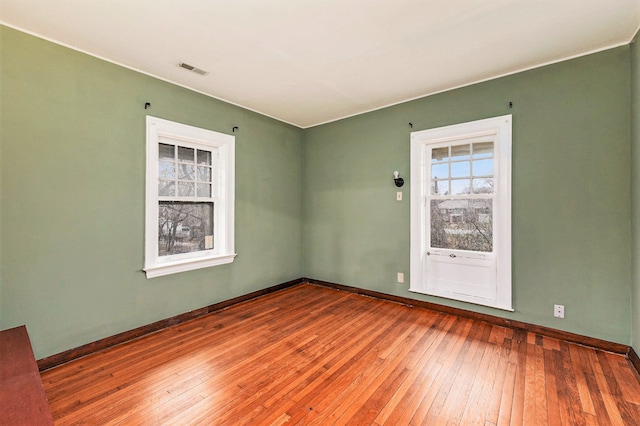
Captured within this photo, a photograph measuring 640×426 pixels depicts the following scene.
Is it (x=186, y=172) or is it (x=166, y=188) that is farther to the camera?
(x=186, y=172)

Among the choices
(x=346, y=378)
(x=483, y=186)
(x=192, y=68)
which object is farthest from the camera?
(x=483, y=186)

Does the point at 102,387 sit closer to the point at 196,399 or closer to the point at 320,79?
the point at 196,399

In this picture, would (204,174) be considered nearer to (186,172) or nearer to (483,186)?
(186,172)

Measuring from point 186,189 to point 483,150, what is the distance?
136 inches

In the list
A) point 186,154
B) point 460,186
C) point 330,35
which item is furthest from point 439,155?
point 186,154

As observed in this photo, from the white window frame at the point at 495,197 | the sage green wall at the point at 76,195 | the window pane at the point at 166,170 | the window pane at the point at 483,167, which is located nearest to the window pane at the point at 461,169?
the window pane at the point at 483,167

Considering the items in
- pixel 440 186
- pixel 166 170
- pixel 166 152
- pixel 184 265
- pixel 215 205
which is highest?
pixel 166 152

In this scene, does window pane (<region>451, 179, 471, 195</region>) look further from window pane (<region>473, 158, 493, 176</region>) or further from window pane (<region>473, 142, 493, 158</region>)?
window pane (<region>473, 142, 493, 158</region>)

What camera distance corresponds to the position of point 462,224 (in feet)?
11.2

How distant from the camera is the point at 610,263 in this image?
2.57 meters

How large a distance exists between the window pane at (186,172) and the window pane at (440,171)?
2.95m

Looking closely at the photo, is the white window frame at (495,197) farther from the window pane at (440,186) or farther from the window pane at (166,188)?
the window pane at (166,188)

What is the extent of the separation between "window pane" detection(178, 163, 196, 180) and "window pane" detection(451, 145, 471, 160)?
3.14m

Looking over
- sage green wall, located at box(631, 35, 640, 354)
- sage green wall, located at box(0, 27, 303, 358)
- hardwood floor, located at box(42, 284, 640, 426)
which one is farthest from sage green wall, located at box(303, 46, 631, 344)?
sage green wall, located at box(0, 27, 303, 358)
